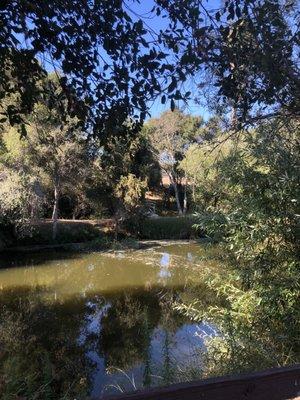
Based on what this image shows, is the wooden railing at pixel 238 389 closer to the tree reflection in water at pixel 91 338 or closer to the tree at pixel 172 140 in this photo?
the tree reflection in water at pixel 91 338

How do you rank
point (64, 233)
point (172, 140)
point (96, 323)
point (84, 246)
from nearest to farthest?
point (96, 323)
point (84, 246)
point (64, 233)
point (172, 140)

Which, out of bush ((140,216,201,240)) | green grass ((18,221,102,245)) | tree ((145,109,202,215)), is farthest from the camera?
tree ((145,109,202,215))

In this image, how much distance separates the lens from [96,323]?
38.0 ft

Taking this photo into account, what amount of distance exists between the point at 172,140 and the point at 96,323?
28.0 metres

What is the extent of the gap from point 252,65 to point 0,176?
63.9 feet

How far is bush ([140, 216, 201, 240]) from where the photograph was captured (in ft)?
94.5

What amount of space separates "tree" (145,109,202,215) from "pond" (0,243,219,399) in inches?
647

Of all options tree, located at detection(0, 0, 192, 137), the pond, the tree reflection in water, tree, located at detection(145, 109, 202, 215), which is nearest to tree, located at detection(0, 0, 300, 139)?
tree, located at detection(0, 0, 192, 137)

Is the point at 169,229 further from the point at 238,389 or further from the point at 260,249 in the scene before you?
the point at 238,389

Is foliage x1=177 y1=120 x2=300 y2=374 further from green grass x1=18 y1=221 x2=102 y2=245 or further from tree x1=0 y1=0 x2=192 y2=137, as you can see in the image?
green grass x1=18 y1=221 x2=102 y2=245

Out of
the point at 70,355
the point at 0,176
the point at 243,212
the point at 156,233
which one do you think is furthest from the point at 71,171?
the point at 243,212

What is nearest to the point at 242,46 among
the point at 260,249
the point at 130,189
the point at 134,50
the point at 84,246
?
the point at 134,50

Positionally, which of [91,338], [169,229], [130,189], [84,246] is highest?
[130,189]

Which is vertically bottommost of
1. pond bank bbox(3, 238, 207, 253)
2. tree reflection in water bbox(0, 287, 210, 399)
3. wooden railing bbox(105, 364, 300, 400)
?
tree reflection in water bbox(0, 287, 210, 399)
